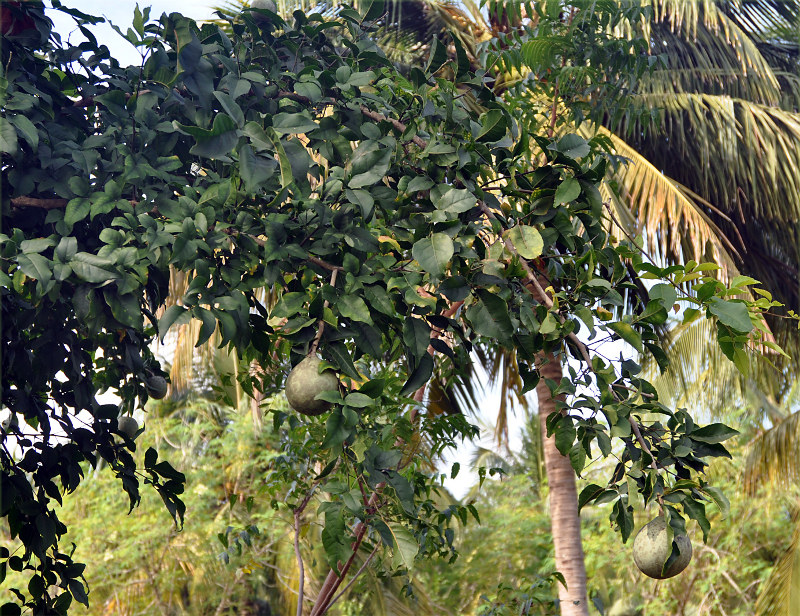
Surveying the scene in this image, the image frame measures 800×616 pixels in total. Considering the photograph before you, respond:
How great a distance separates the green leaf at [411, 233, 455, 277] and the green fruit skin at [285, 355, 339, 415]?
239mm

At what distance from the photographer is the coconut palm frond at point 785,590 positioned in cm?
510

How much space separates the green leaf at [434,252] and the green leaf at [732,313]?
414 millimetres

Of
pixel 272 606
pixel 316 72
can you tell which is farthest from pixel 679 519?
pixel 272 606

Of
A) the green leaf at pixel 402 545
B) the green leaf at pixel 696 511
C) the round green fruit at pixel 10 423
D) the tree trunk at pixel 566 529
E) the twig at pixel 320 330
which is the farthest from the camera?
the tree trunk at pixel 566 529

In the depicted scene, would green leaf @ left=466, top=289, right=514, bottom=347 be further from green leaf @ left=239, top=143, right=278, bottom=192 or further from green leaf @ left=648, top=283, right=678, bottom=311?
green leaf @ left=239, top=143, right=278, bottom=192

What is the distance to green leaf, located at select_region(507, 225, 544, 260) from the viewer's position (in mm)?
1350

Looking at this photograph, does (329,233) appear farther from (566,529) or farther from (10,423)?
(566,529)

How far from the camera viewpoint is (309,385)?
1305 millimetres

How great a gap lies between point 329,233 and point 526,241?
1.15ft

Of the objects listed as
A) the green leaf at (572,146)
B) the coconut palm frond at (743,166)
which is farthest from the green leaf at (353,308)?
the coconut palm frond at (743,166)

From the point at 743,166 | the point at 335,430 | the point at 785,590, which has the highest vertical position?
the point at 743,166

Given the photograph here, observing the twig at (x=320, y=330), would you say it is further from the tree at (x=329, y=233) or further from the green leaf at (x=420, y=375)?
the green leaf at (x=420, y=375)

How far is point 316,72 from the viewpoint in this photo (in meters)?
1.68

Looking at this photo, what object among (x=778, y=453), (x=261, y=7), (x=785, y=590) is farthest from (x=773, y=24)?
(x=261, y=7)
